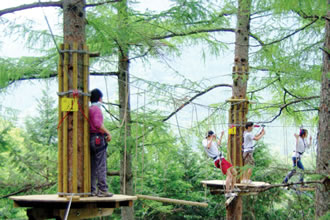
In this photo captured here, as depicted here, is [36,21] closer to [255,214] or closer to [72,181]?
[72,181]

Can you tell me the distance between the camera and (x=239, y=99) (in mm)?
8703

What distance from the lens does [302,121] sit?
10203 mm

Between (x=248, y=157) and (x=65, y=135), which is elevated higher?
(x=65, y=135)

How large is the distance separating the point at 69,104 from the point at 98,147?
1.68 feet

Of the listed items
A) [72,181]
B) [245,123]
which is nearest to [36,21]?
[72,181]

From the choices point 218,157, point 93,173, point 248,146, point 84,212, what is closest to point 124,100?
point 218,157

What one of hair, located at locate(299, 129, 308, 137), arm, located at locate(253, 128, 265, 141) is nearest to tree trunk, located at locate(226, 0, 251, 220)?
arm, located at locate(253, 128, 265, 141)

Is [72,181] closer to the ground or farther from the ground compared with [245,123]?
closer to the ground

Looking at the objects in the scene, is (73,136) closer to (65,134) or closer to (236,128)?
(65,134)

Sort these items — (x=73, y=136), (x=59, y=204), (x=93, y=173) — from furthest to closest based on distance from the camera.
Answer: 1. (x=93, y=173)
2. (x=73, y=136)
3. (x=59, y=204)

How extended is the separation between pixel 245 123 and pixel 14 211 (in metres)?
9.39

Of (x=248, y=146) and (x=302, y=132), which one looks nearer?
(x=248, y=146)

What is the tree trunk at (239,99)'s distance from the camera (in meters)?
8.78

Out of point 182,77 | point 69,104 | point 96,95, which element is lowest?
point 69,104
